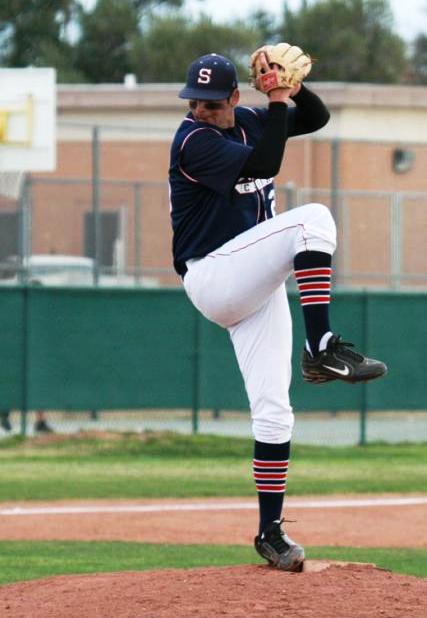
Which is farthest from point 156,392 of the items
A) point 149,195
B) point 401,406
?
point 149,195

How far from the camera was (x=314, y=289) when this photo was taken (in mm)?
5793

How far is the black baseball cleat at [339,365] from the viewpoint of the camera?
225 inches

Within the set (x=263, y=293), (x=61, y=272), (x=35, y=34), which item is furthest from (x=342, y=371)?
(x=35, y=34)

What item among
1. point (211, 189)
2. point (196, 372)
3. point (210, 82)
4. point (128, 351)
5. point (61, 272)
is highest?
point (210, 82)

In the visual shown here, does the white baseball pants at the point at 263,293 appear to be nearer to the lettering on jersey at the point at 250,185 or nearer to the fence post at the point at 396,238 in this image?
the lettering on jersey at the point at 250,185

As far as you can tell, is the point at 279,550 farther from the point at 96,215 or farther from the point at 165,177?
the point at 165,177

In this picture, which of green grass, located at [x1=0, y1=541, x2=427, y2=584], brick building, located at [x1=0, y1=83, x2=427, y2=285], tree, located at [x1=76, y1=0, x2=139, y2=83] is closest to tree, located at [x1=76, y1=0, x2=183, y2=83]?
tree, located at [x1=76, y1=0, x2=139, y2=83]

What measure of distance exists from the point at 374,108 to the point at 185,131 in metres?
16.7

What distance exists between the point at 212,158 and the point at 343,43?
4416 centimetres

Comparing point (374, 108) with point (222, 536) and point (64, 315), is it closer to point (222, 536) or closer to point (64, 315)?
point (64, 315)

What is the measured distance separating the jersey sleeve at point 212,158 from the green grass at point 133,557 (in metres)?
2.92

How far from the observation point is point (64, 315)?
1499 cm

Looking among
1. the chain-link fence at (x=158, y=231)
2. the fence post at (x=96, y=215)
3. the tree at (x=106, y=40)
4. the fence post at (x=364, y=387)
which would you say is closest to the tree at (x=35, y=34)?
the tree at (x=106, y=40)

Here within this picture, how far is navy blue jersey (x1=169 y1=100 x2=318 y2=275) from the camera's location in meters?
5.75
